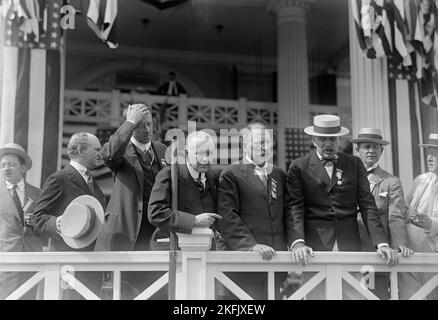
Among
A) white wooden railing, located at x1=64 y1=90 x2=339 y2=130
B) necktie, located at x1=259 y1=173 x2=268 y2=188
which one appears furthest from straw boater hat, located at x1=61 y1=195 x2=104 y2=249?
white wooden railing, located at x1=64 y1=90 x2=339 y2=130

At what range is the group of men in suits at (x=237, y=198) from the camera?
4578 mm

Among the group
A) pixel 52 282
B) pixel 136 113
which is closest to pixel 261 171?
pixel 136 113

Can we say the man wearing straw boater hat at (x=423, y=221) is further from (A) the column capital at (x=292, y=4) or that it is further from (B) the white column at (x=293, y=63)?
(A) the column capital at (x=292, y=4)

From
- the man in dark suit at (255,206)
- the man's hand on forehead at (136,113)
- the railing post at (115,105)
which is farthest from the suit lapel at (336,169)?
the railing post at (115,105)

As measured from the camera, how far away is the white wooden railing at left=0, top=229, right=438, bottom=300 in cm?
433

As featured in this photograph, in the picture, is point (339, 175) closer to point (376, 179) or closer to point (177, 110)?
point (376, 179)

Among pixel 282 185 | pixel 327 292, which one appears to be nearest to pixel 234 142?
pixel 282 185

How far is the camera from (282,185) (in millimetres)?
4840

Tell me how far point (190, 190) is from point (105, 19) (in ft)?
11.8

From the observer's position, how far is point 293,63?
38.1 ft

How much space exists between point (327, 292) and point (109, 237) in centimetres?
159

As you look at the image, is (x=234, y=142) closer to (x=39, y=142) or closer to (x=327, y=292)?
(x=39, y=142)

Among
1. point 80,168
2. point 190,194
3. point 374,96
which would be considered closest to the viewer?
point 190,194

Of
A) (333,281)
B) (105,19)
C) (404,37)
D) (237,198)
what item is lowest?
(333,281)
